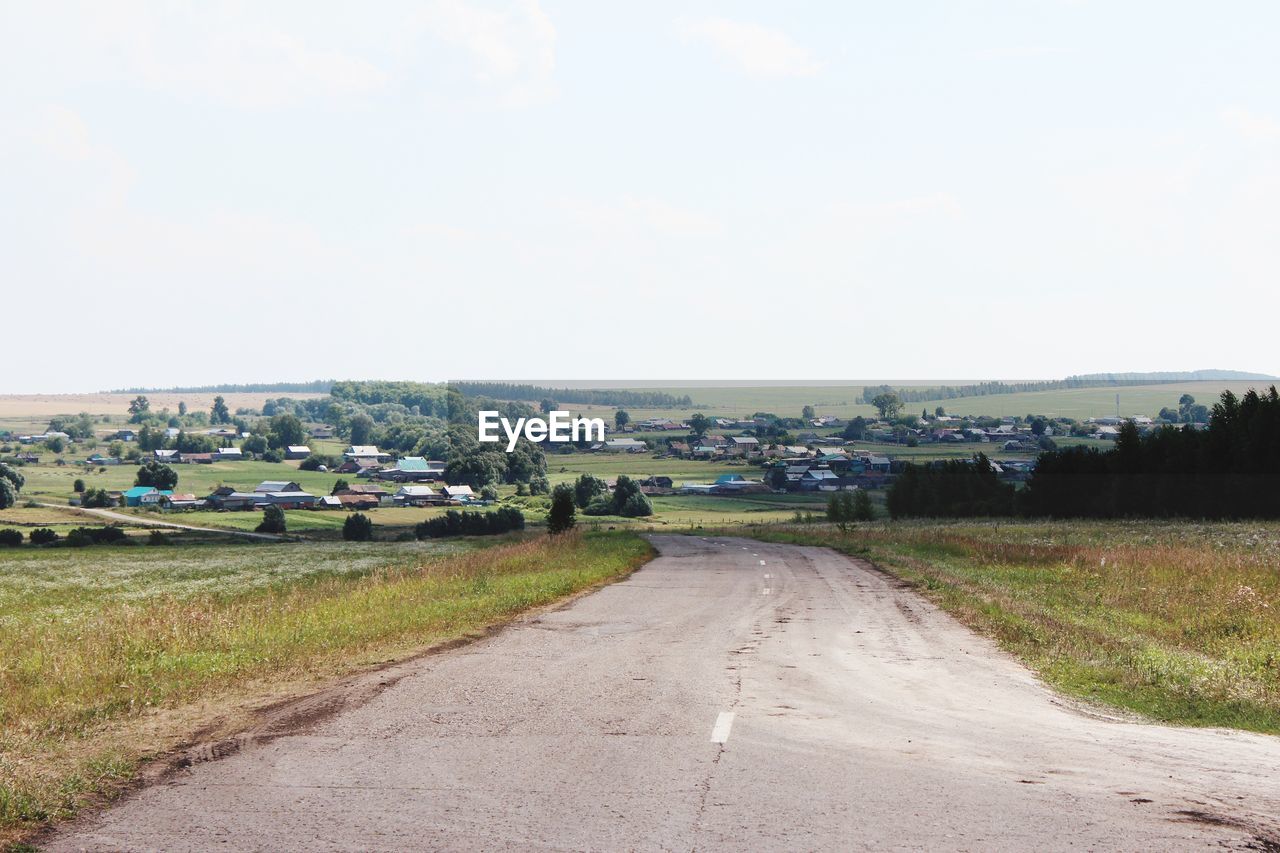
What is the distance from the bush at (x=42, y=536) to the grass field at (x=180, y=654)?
56.7 metres

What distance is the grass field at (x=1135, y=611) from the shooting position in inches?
581

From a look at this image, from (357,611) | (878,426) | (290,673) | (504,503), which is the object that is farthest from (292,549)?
(878,426)

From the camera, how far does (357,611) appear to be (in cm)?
2286

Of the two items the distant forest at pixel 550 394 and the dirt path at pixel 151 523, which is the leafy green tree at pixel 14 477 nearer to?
the dirt path at pixel 151 523

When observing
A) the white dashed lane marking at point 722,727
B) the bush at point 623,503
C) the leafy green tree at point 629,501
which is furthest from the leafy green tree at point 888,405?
the white dashed lane marking at point 722,727

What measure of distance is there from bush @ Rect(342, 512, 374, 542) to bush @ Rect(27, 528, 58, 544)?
22.2 m

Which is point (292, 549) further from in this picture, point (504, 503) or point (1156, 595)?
point (1156, 595)

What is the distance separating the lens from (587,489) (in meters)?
120

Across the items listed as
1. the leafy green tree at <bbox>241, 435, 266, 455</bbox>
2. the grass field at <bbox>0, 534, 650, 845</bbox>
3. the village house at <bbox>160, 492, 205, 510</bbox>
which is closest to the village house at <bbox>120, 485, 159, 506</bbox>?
the village house at <bbox>160, 492, 205, 510</bbox>

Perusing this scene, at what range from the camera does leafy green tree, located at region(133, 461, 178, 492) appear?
14612cm

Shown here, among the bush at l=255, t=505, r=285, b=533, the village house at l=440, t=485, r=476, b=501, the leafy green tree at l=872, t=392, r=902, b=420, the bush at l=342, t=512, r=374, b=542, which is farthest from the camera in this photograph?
the leafy green tree at l=872, t=392, r=902, b=420

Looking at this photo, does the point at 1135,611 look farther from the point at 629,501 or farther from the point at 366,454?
the point at 366,454

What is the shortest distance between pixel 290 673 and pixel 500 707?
11.6ft

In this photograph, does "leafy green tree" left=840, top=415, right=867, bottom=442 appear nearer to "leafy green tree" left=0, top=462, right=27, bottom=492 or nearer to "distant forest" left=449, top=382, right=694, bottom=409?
"distant forest" left=449, top=382, right=694, bottom=409
